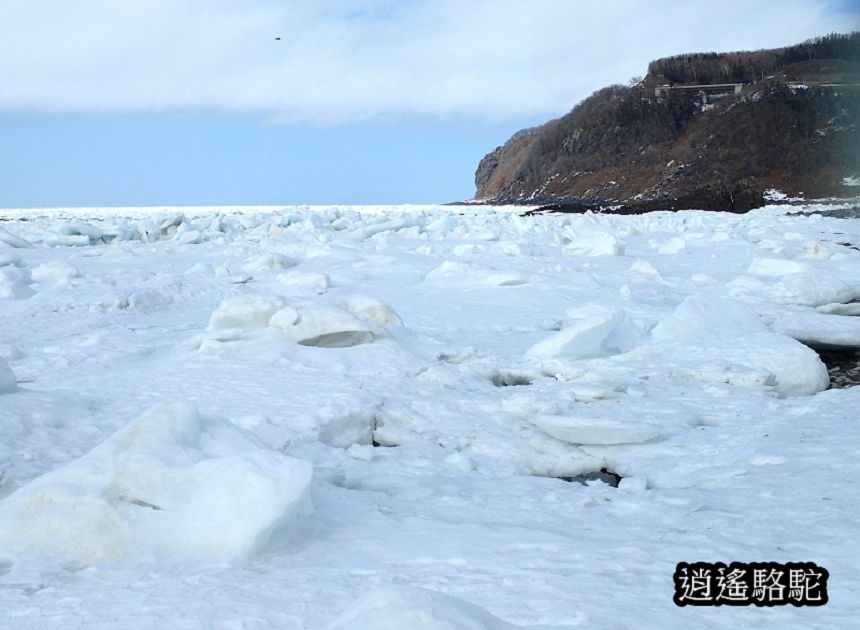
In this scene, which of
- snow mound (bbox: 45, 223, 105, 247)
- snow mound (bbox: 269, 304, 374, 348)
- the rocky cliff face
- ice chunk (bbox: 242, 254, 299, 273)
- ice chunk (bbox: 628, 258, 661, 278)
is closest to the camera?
snow mound (bbox: 269, 304, 374, 348)

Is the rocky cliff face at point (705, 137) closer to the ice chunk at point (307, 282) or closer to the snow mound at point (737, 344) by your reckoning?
the ice chunk at point (307, 282)

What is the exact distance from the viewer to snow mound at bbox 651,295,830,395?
13.4 ft

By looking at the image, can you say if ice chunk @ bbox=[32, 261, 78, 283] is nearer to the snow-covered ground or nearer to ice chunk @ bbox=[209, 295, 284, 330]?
the snow-covered ground

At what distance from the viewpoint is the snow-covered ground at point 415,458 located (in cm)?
173

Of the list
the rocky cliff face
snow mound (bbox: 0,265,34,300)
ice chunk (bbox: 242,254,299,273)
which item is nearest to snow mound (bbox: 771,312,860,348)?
ice chunk (bbox: 242,254,299,273)

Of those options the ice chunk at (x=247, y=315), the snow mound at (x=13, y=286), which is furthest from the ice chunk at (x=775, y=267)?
the snow mound at (x=13, y=286)

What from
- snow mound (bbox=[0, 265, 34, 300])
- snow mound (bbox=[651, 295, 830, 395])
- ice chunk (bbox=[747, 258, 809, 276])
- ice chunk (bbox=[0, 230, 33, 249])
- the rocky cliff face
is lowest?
snow mound (bbox=[651, 295, 830, 395])

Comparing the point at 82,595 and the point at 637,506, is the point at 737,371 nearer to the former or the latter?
the point at 637,506

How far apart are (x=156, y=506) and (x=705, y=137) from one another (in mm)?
50495

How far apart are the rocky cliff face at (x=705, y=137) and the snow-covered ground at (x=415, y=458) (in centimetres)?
2708

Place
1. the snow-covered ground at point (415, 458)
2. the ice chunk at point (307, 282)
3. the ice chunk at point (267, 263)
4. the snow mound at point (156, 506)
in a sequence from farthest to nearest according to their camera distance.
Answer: the ice chunk at point (267, 263) < the ice chunk at point (307, 282) < the snow mound at point (156, 506) < the snow-covered ground at point (415, 458)

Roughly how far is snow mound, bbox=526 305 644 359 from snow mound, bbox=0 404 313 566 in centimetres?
260

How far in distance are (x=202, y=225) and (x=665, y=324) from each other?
1400 cm

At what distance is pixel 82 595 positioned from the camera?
1.69 metres
